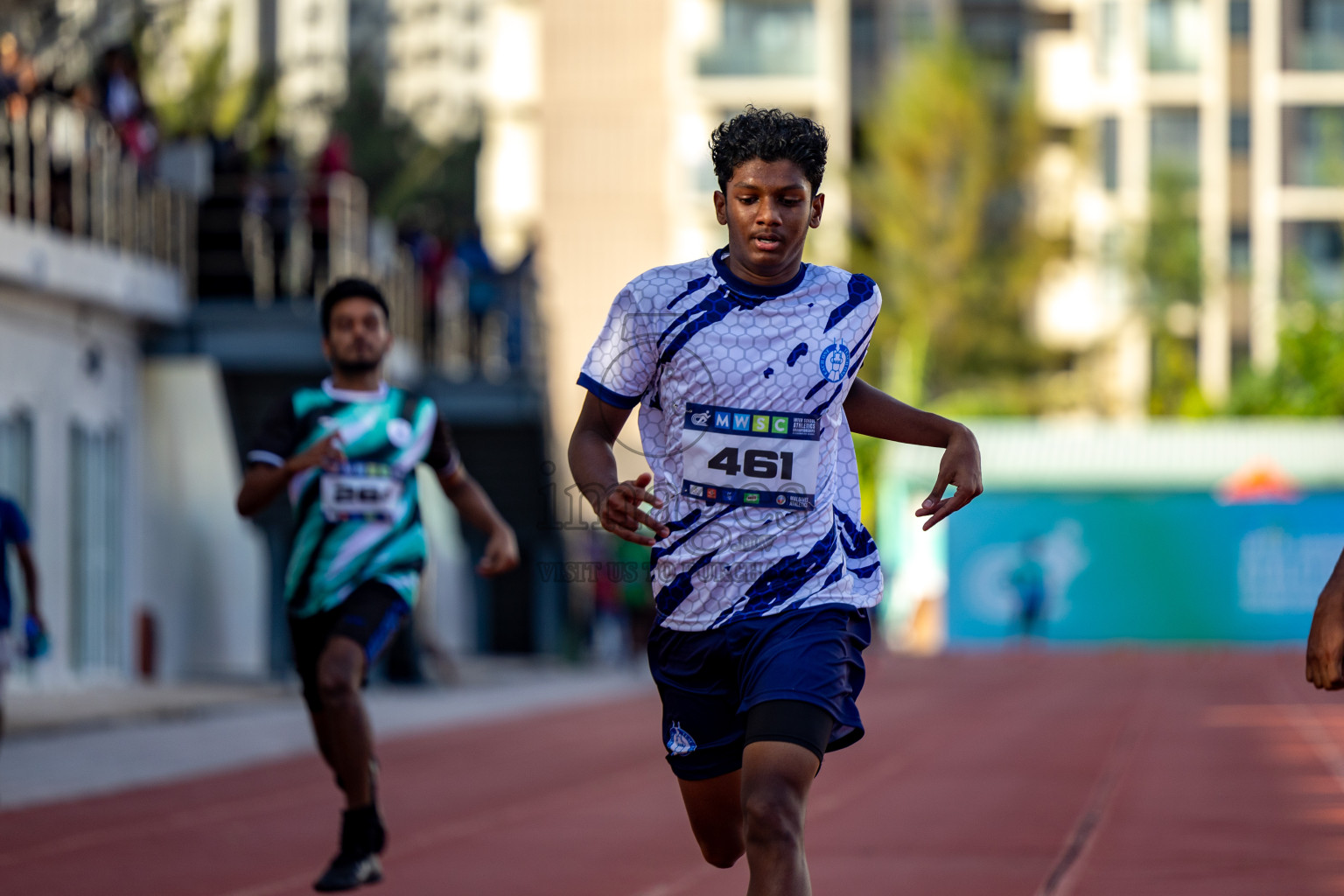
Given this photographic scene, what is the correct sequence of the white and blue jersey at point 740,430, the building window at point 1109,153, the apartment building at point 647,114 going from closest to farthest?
the white and blue jersey at point 740,430 → the apartment building at point 647,114 → the building window at point 1109,153

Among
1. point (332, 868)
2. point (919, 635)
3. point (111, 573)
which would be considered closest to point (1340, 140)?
point (919, 635)

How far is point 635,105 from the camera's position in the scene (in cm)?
5994

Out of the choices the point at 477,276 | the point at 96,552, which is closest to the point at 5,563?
the point at 96,552

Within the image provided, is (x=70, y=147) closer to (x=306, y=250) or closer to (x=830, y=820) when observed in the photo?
(x=306, y=250)

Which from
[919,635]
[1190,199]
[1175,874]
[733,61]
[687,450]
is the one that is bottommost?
[919,635]

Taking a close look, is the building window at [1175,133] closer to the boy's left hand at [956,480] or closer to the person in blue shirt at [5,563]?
the person in blue shirt at [5,563]

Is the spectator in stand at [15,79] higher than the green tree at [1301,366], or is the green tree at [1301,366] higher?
the spectator in stand at [15,79]

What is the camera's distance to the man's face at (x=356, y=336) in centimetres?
785

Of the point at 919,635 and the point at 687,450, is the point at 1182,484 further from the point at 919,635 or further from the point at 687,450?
A: the point at 687,450

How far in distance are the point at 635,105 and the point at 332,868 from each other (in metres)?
53.3

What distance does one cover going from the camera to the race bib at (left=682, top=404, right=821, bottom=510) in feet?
16.6

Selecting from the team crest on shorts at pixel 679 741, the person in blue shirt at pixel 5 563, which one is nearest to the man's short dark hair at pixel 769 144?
the team crest on shorts at pixel 679 741

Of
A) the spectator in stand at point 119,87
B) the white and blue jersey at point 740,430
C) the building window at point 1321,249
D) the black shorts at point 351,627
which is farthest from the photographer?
the building window at point 1321,249

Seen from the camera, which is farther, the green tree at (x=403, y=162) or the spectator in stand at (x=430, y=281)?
the green tree at (x=403, y=162)
